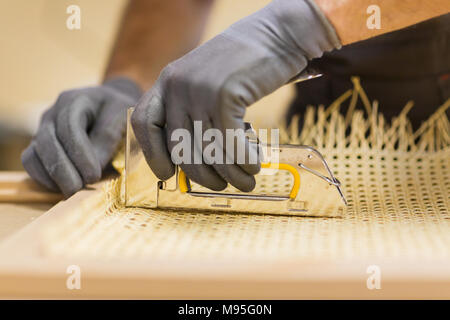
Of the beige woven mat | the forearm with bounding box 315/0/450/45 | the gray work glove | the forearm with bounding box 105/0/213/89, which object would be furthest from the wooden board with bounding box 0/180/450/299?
the forearm with bounding box 105/0/213/89

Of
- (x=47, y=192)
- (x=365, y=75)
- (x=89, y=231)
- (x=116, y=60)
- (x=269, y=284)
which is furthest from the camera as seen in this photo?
(x=116, y=60)

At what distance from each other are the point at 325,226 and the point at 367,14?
0.82 ft

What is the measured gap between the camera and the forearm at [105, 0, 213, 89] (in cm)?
112

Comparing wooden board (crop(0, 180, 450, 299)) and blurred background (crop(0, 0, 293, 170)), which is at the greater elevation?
blurred background (crop(0, 0, 293, 170))

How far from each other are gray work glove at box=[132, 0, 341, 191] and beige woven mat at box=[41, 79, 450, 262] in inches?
2.4

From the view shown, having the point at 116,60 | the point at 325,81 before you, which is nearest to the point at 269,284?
the point at 325,81

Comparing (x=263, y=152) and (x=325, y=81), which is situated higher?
(x=325, y=81)

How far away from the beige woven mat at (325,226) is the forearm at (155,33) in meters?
0.47

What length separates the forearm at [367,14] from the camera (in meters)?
0.57

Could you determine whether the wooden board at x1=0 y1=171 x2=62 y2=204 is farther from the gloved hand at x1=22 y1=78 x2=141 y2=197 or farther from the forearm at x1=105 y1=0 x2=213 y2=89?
the forearm at x1=105 y1=0 x2=213 y2=89

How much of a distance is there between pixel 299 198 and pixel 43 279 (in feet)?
1.00
